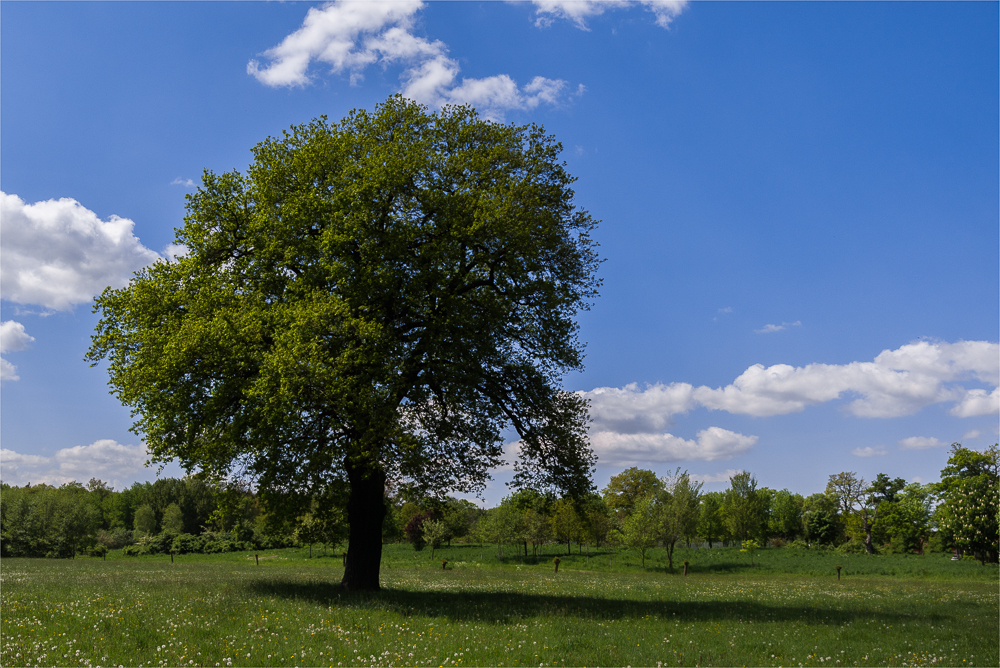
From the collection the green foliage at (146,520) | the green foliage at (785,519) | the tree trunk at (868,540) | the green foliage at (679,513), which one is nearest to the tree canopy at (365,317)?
the green foliage at (679,513)

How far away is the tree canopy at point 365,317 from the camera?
62.0 ft

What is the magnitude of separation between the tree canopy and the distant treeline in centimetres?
226

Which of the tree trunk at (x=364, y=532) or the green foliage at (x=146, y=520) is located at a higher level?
the tree trunk at (x=364, y=532)

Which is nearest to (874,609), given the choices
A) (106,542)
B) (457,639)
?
(457,639)

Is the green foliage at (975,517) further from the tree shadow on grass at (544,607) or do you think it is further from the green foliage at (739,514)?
the tree shadow on grass at (544,607)

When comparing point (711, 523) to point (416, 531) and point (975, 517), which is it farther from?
point (416, 531)

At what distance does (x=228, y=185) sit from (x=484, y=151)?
10.0 m

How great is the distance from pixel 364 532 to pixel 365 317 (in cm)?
843

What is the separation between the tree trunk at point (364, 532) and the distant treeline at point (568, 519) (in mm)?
821

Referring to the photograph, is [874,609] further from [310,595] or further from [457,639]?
[310,595]

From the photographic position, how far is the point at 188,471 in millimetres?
21172

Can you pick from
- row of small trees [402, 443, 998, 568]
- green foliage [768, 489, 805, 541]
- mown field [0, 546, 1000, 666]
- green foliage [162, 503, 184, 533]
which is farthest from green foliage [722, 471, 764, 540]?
green foliage [162, 503, 184, 533]

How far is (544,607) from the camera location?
63.6 ft

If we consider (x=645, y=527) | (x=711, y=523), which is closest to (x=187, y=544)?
(x=645, y=527)
